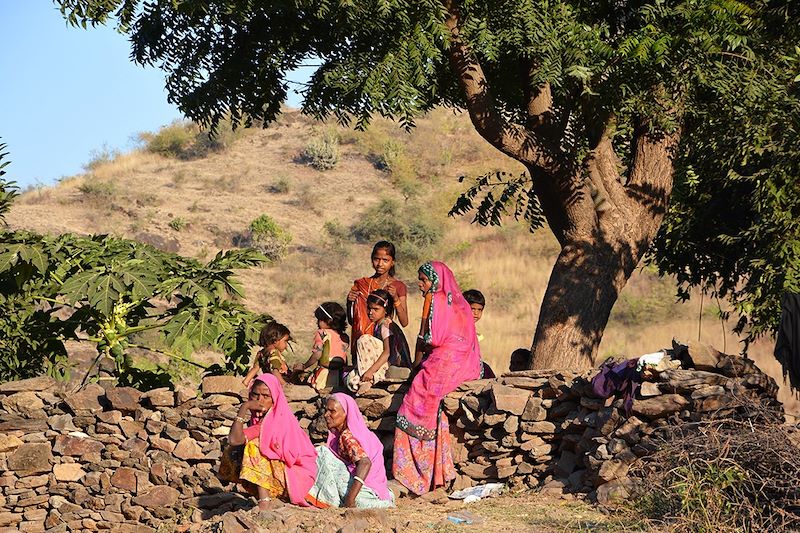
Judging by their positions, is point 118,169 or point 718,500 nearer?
point 718,500

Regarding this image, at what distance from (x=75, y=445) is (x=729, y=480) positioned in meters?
6.04

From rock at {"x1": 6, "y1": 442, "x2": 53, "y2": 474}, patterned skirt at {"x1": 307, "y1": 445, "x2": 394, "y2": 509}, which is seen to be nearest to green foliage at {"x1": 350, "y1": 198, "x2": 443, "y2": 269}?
rock at {"x1": 6, "y1": 442, "x2": 53, "y2": 474}

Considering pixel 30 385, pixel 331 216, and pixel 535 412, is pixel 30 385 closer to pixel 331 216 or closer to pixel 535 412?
pixel 535 412

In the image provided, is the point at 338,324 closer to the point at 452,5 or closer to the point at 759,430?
the point at 452,5

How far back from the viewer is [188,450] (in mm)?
9938

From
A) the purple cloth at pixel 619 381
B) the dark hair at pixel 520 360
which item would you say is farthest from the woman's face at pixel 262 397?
the dark hair at pixel 520 360

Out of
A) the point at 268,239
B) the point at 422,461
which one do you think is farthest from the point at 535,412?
the point at 268,239

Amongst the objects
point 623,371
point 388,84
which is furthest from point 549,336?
point 388,84

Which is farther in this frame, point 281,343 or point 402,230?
point 402,230

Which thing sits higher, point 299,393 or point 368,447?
point 299,393

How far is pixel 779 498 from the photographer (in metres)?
6.62

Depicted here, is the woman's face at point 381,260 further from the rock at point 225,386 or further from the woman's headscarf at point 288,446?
the woman's headscarf at point 288,446

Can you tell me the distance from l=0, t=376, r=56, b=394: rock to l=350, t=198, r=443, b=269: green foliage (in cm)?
1824

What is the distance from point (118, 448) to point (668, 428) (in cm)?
512
